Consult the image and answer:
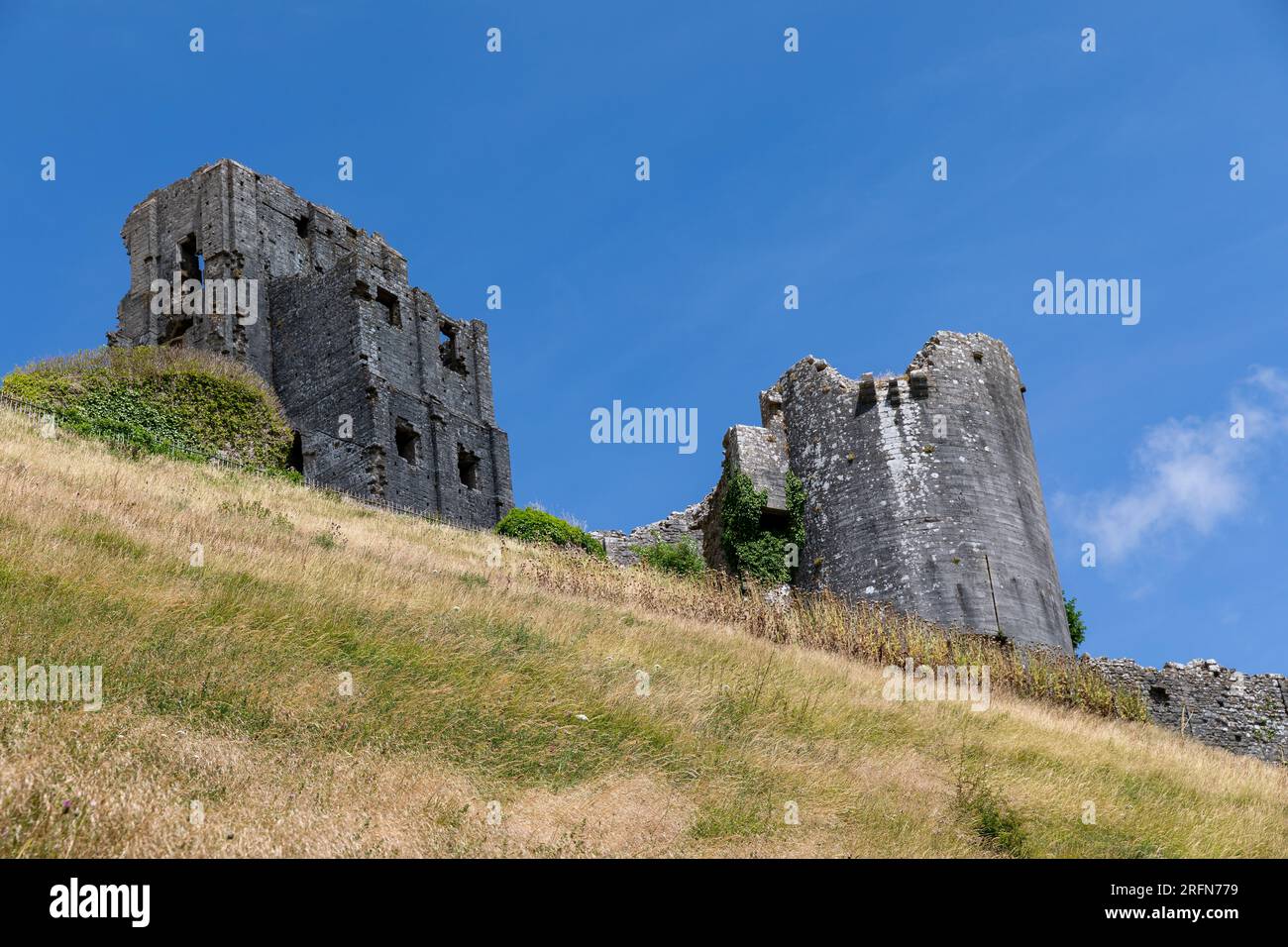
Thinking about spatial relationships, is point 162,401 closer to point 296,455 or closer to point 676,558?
point 296,455

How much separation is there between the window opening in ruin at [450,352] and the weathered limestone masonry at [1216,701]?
2505cm

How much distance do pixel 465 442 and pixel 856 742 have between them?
27961 mm

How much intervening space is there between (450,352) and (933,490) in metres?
22.5

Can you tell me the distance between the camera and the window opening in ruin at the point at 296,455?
35.8 metres

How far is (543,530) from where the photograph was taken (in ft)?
109

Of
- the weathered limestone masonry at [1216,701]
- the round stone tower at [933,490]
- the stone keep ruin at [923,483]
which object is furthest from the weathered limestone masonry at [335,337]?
the weathered limestone masonry at [1216,701]

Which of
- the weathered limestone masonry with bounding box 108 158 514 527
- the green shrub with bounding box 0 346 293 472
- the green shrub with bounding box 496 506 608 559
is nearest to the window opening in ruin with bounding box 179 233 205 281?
the weathered limestone masonry with bounding box 108 158 514 527

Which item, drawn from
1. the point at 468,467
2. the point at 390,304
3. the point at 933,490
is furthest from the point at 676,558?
the point at 390,304

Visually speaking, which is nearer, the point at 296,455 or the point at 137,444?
the point at 137,444

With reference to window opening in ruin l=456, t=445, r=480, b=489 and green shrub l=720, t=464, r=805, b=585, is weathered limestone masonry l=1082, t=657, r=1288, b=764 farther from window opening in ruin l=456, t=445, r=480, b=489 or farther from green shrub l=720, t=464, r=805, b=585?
window opening in ruin l=456, t=445, r=480, b=489

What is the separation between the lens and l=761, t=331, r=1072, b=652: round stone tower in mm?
22344

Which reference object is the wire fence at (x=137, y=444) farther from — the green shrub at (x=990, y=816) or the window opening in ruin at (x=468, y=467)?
the green shrub at (x=990, y=816)

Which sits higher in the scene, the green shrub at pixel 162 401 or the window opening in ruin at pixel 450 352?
the window opening in ruin at pixel 450 352
